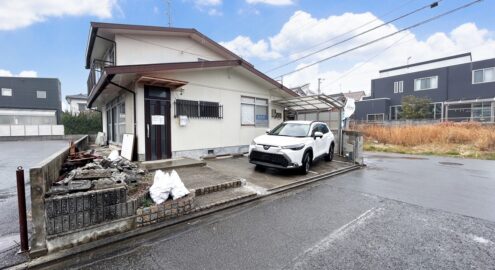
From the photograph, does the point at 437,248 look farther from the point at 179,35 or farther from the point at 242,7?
the point at 242,7

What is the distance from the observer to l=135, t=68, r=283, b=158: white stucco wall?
27.6ft

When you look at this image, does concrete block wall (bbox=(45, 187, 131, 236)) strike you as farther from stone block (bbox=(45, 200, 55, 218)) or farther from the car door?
the car door

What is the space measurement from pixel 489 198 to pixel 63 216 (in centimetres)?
821

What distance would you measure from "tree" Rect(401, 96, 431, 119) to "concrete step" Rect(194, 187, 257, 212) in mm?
26433

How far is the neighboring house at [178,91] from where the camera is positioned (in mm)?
7660

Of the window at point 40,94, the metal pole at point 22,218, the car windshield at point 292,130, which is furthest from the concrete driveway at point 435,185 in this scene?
the window at point 40,94

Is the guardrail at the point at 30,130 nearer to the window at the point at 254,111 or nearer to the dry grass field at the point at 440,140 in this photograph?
the window at the point at 254,111

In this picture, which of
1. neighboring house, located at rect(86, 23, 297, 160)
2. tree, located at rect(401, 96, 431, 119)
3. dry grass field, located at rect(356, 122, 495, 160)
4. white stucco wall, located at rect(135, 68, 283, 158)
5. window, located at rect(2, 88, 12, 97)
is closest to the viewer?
neighboring house, located at rect(86, 23, 297, 160)

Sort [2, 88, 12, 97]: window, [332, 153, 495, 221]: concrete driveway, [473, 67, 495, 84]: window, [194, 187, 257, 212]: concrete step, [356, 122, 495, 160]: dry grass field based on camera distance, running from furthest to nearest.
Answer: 1. [2, 88, 12, 97]: window
2. [473, 67, 495, 84]: window
3. [356, 122, 495, 160]: dry grass field
4. [332, 153, 495, 221]: concrete driveway
5. [194, 187, 257, 212]: concrete step

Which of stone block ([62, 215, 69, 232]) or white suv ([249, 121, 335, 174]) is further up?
white suv ([249, 121, 335, 174])

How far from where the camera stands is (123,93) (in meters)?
8.77

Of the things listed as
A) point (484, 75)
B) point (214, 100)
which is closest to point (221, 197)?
point (214, 100)

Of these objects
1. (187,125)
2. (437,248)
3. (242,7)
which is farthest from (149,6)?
(437,248)

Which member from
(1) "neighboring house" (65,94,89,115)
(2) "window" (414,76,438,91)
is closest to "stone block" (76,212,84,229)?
(2) "window" (414,76,438,91)
